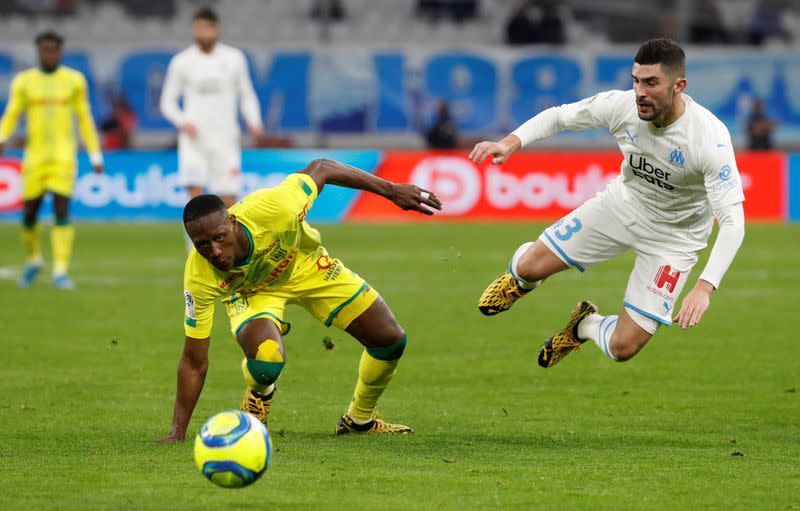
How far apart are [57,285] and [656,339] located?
6969mm

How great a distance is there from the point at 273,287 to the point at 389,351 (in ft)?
2.56

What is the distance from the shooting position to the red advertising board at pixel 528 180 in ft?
79.7

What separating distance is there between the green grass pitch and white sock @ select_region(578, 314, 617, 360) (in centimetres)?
44

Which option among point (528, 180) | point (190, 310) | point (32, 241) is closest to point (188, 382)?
point (190, 310)

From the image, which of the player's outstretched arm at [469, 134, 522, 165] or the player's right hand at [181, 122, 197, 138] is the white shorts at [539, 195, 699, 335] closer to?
the player's outstretched arm at [469, 134, 522, 165]

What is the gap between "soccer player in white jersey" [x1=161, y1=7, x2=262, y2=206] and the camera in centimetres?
1617

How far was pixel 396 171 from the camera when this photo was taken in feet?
80.3

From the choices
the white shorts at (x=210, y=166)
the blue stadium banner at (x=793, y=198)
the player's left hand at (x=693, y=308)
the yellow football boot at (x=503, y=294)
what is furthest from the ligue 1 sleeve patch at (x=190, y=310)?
the blue stadium banner at (x=793, y=198)

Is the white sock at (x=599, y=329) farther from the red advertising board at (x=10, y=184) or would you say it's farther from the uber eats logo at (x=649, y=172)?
the red advertising board at (x=10, y=184)

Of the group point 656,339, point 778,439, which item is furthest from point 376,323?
point 656,339

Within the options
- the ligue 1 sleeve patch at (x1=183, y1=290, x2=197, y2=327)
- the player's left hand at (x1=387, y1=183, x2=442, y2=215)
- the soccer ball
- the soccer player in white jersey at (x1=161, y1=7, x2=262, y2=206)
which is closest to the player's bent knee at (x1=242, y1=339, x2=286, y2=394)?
the ligue 1 sleeve patch at (x1=183, y1=290, x2=197, y2=327)

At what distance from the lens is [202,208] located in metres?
6.70

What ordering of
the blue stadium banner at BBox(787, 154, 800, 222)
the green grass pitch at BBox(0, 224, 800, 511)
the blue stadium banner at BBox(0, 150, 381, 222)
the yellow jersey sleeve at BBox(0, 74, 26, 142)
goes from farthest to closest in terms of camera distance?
the blue stadium banner at BBox(787, 154, 800, 222)
the blue stadium banner at BBox(0, 150, 381, 222)
the yellow jersey sleeve at BBox(0, 74, 26, 142)
the green grass pitch at BBox(0, 224, 800, 511)

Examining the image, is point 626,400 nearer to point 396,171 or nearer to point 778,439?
point 778,439
